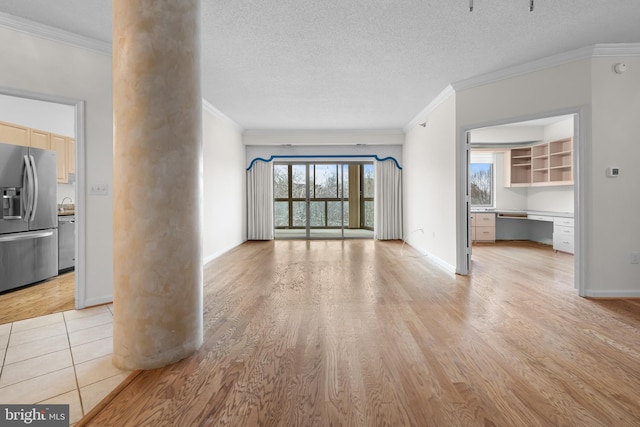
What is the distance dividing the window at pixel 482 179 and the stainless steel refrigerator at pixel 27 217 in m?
8.57

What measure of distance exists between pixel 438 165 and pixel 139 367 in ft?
16.1

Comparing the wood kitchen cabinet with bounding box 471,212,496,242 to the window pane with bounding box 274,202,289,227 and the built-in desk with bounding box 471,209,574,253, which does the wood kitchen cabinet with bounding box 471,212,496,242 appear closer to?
the built-in desk with bounding box 471,209,574,253

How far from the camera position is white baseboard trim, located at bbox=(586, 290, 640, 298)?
3.52 metres

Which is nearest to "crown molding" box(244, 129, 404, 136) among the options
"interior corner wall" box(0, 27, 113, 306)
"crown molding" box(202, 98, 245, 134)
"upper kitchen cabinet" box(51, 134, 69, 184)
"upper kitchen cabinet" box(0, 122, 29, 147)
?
"crown molding" box(202, 98, 245, 134)

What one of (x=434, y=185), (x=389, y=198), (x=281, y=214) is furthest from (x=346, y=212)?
(x=434, y=185)

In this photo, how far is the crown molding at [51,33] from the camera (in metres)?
2.81

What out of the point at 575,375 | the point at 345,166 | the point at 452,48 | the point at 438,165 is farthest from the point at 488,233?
the point at 575,375

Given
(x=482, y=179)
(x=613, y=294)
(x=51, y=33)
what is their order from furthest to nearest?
(x=482, y=179), (x=613, y=294), (x=51, y=33)

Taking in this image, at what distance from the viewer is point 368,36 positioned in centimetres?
327

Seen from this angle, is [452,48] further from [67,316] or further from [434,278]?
[67,316]

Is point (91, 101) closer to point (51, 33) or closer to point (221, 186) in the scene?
point (51, 33)

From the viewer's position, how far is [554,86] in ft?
12.2

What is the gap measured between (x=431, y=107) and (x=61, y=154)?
6005 mm

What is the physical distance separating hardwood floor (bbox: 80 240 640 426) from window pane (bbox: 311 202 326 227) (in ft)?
14.8
